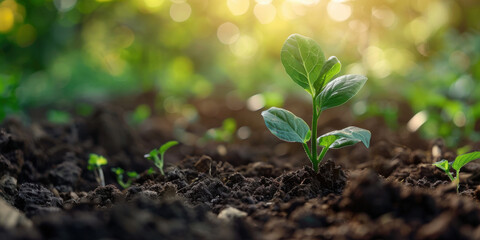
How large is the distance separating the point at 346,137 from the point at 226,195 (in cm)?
46

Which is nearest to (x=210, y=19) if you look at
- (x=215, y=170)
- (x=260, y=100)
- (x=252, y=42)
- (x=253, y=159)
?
(x=252, y=42)

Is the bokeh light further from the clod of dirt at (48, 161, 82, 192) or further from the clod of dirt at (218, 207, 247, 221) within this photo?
the clod of dirt at (218, 207, 247, 221)

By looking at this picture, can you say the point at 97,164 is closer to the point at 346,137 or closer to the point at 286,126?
the point at 286,126

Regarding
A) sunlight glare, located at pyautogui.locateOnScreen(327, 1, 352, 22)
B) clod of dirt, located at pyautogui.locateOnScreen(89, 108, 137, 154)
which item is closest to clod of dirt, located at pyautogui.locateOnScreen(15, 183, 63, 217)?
clod of dirt, located at pyautogui.locateOnScreen(89, 108, 137, 154)

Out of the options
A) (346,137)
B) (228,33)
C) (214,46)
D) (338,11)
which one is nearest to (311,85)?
(346,137)

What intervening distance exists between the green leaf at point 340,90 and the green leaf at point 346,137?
102 mm

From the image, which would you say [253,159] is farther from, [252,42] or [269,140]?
[252,42]

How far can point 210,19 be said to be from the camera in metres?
6.97

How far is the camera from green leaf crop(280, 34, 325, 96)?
1775 mm

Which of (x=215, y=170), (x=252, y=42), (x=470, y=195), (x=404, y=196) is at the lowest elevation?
(x=470, y=195)

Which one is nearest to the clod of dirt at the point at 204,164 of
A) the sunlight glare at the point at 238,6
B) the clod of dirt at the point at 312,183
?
the clod of dirt at the point at 312,183

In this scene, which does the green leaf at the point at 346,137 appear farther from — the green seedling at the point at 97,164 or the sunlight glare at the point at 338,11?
the sunlight glare at the point at 338,11

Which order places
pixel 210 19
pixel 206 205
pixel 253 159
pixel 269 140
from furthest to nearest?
pixel 210 19 < pixel 269 140 < pixel 253 159 < pixel 206 205

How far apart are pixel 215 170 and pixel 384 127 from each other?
203 cm
